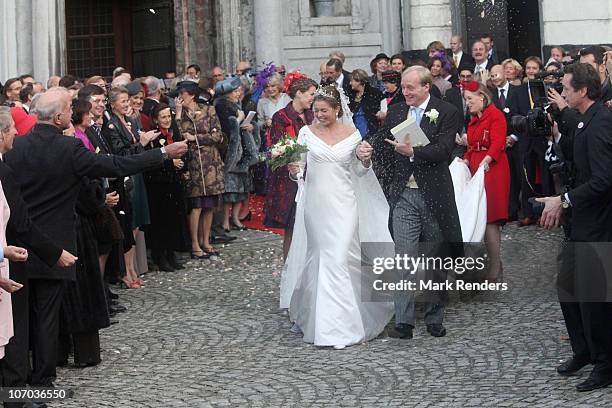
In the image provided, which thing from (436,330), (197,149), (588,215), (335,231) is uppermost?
(197,149)

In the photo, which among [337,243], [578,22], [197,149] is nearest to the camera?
[337,243]

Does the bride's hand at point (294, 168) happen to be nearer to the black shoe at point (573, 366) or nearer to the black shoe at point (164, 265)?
the black shoe at point (573, 366)

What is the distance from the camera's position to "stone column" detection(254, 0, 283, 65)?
20.9 meters

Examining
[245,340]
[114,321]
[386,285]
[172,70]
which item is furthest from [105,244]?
[172,70]

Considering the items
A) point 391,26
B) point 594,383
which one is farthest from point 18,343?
point 391,26

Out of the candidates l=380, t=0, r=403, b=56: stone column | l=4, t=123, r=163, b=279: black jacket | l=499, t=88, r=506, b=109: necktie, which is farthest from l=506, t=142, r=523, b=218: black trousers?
l=4, t=123, r=163, b=279: black jacket

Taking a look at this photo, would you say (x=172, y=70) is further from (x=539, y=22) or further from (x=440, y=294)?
(x=440, y=294)

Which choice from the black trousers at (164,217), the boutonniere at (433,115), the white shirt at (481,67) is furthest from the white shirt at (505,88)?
the boutonniere at (433,115)

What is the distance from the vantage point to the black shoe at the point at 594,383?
7992mm

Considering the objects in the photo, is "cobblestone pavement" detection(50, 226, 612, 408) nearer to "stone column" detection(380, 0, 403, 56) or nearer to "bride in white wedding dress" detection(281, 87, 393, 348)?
"bride in white wedding dress" detection(281, 87, 393, 348)

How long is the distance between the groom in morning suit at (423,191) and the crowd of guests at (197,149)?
0.12 metres

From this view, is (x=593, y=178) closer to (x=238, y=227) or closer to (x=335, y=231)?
(x=335, y=231)

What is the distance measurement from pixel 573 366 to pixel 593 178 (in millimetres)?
1324

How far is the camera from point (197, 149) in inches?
576
